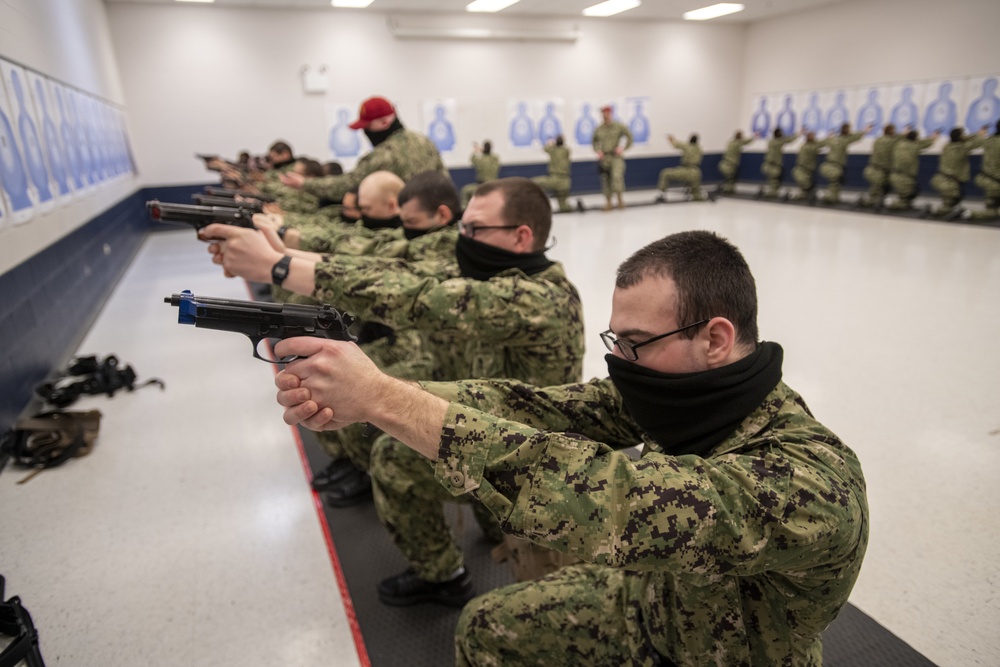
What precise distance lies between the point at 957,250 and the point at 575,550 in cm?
762

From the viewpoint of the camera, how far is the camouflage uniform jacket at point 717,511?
2.75 ft

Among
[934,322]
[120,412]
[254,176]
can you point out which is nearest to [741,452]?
[120,412]

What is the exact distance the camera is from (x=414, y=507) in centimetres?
175

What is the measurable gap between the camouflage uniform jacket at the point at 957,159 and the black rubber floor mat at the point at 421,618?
943 centimetres

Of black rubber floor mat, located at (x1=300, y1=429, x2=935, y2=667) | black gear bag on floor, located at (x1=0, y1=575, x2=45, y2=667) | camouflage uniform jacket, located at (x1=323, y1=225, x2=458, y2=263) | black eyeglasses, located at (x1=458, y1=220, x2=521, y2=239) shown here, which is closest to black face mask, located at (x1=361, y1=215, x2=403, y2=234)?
camouflage uniform jacket, located at (x1=323, y1=225, x2=458, y2=263)

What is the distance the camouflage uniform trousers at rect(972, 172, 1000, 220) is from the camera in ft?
26.6

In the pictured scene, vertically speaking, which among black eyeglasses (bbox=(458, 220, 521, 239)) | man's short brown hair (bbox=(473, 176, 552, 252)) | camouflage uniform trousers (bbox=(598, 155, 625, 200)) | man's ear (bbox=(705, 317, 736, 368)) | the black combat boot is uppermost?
man's short brown hair (bbox=(473, 176, 552, 252))

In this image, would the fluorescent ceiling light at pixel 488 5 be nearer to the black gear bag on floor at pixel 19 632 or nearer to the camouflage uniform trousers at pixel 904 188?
the camouflage uniform trousers at pixel 904 188

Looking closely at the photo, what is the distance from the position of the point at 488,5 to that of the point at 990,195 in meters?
8.79

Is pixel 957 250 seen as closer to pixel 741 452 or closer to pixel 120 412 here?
pixel 741 452

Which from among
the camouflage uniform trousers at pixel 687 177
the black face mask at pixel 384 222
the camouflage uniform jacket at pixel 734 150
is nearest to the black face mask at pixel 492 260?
the black face mask at pixel 384 222

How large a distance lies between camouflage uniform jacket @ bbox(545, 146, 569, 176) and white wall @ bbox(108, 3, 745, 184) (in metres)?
2.11

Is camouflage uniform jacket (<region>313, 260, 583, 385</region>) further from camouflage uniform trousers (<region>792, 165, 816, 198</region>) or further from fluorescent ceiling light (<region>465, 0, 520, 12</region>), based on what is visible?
camouflage uniform trousers (<region>792, 165, 816, 198</region>)

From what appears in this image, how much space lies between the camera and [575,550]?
2.82 ft
